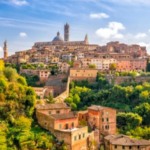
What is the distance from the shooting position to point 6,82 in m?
26.1

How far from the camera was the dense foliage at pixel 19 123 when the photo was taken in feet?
72.5

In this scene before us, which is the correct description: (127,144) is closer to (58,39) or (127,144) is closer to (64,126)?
(64,126)

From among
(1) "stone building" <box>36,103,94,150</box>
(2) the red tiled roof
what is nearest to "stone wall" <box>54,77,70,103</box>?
(1) "stone building" <box>36,103,94,150</box>

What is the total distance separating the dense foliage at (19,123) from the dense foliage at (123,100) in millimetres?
7364

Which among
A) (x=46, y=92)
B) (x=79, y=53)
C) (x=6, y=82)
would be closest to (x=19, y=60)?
(x=79, y=53)

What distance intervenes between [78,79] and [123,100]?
304 inches

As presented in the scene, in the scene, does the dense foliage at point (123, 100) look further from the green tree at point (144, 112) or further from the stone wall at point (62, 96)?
the stone wall at point (62, 96)

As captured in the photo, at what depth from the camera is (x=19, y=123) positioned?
23.5m

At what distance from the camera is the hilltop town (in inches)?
958

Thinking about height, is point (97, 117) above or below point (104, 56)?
below

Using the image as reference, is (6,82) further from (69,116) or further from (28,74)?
(28,74)

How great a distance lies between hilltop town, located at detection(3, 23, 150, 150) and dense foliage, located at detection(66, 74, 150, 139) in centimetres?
97

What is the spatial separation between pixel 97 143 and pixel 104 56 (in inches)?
1236

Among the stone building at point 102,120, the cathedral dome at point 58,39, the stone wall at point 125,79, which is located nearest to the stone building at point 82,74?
the stone wall at point 125,79
